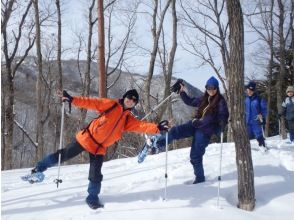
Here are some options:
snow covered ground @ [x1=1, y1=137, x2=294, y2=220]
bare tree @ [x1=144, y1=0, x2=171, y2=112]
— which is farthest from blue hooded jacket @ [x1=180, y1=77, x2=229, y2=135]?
bare tree @ [x1=144, y1=0, x2=171, y2=112]

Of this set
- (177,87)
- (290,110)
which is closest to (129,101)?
(177,87)

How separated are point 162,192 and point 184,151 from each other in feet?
16.5

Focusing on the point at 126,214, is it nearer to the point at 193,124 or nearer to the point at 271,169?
the point at 193,124

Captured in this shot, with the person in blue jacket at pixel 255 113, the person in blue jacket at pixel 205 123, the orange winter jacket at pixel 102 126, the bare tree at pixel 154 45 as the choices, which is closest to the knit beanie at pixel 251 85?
the person in blue jacket at pixel 255 113

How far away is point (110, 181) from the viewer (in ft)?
26.0

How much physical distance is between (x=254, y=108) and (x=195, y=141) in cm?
372

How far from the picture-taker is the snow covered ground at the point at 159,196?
19.4ft

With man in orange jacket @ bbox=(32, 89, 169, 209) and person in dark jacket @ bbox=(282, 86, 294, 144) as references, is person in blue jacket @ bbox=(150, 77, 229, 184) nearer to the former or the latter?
man in orange jacket @ bbox=(32, 89, 169, 209)

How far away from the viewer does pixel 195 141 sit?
290 inches

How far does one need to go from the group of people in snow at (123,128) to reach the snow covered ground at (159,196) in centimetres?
42

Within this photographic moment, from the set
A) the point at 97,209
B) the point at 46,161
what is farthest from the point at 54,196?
the point at 97,209

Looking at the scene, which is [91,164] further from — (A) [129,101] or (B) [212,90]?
(B) [212,90]

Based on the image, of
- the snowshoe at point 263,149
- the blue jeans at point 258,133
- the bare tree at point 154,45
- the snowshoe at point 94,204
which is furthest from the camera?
the bare tree at point 154,45

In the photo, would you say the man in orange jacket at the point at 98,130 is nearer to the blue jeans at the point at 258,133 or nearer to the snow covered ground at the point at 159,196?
the snow covered ground at the point at 159,196
